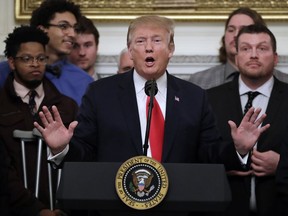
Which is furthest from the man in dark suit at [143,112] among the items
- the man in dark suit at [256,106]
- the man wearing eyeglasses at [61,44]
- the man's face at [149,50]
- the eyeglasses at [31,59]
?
the man wearing eyeglasses at [61,44]

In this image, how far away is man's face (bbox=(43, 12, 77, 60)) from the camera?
6.03 m

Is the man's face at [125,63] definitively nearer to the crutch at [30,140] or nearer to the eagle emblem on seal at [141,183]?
the crutch at [30,140]

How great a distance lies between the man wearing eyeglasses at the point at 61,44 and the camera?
5.90m

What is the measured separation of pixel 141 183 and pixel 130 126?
913 millimetres

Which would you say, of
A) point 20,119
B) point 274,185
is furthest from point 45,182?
point 274,185

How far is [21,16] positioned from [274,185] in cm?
283

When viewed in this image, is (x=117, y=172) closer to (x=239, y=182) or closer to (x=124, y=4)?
(x=239, y=182)

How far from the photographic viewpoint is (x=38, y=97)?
540 cm

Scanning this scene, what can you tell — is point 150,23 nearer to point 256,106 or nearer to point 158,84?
point 158,84

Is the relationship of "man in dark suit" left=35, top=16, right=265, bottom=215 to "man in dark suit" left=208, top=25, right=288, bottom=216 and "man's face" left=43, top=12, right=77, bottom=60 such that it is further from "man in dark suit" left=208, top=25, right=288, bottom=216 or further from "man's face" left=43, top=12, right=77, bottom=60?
"man's face" left=43, top=12, right=77, bottom=60

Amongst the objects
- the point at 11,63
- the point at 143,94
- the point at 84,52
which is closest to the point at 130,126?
the point at 143,94

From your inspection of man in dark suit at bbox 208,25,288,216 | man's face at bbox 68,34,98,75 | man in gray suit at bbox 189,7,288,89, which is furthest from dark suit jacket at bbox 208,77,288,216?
man's face at bbox 68,34,98,75

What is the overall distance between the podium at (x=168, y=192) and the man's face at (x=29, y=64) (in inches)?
83.9

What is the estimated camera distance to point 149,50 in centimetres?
430
